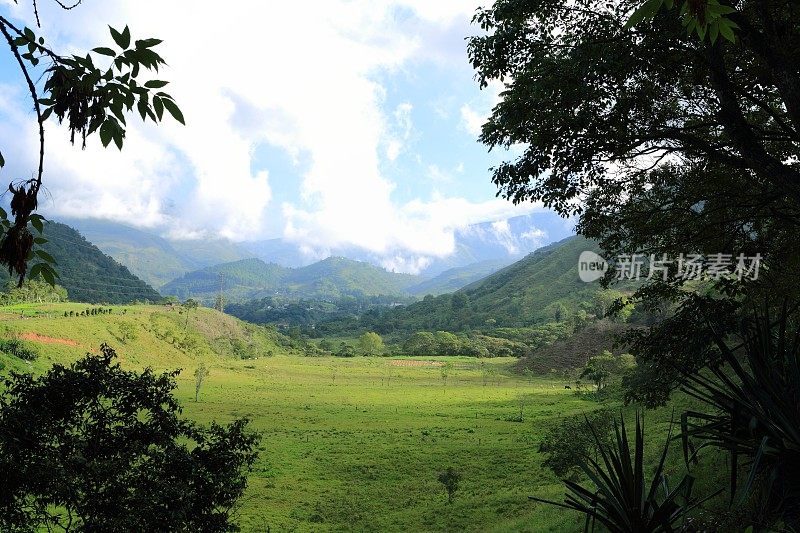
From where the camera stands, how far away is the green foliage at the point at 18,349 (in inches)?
2302

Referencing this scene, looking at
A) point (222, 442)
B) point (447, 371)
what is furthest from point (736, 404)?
point (447, 371)

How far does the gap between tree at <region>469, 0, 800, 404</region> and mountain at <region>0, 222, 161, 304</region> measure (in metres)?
164

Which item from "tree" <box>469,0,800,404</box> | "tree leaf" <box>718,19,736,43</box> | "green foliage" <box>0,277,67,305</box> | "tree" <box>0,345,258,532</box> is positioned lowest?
"green foliage" <box>0,277,67,305</box>

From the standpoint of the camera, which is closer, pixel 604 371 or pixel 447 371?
pixel 604 371

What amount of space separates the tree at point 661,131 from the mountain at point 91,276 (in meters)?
164

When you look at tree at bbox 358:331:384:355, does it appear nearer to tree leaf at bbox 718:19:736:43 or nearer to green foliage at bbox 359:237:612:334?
green foliage at bbox 359:237:612:334

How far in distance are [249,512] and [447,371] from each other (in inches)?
3005

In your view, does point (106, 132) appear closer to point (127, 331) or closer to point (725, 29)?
point (725, 29)

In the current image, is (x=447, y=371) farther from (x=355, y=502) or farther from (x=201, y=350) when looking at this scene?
(x=355, y=502)

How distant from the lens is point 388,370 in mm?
99938

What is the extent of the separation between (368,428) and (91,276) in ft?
507

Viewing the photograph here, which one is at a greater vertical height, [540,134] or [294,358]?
[540,134]

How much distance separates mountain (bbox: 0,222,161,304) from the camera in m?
151

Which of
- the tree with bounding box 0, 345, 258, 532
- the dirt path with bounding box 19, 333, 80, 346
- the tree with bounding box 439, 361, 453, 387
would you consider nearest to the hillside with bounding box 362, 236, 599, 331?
the tree with bounding box 439, 361, 453, 387
